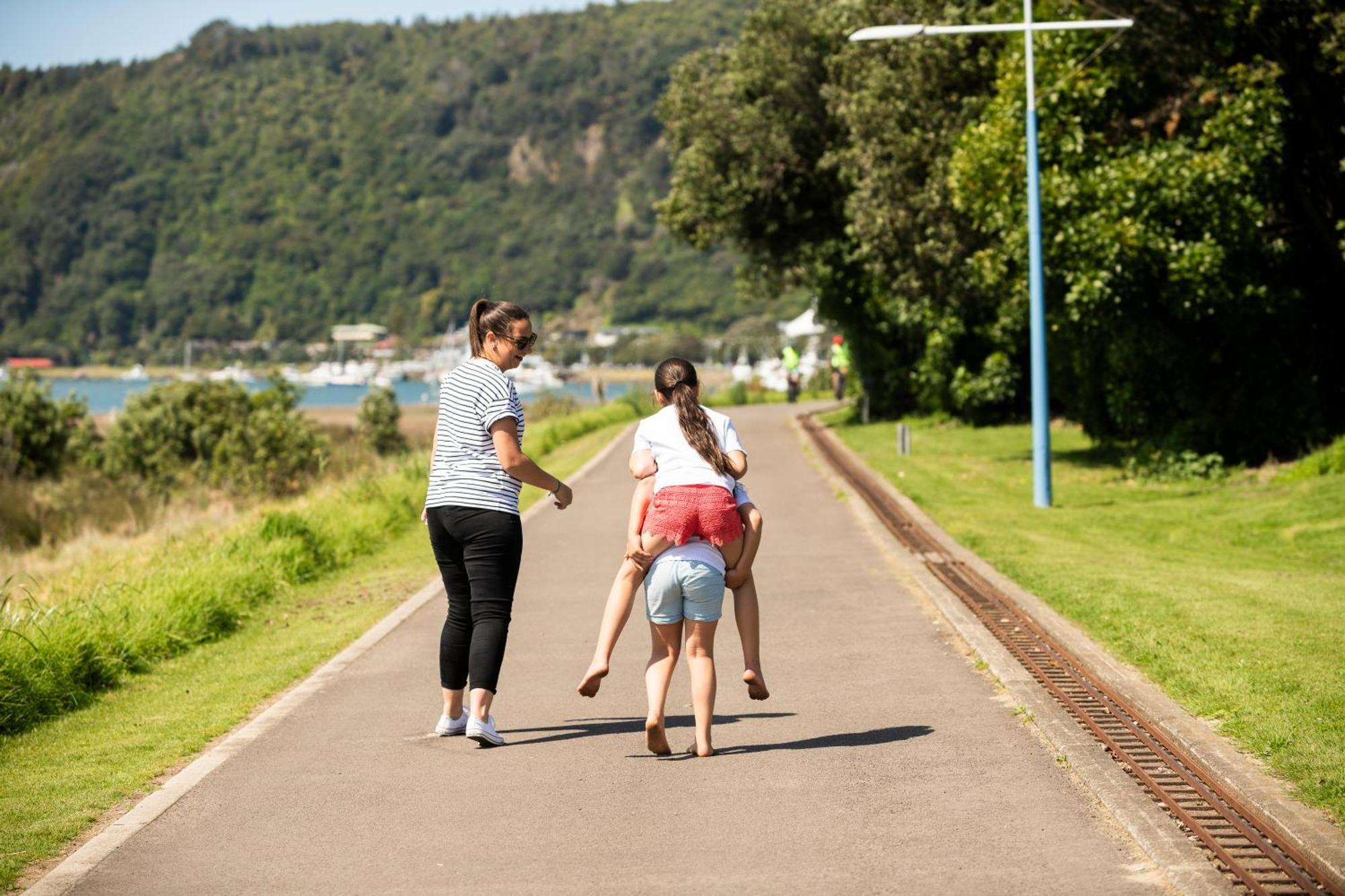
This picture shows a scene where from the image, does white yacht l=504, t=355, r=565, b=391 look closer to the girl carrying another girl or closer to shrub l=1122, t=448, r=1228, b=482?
shrub l=1122, t=448, r=1228, b=482

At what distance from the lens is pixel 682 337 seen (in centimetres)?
14850

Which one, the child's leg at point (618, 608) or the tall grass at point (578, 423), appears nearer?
the child's leg at point (618, 608)

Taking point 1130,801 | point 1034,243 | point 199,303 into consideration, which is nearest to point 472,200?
point 199,303

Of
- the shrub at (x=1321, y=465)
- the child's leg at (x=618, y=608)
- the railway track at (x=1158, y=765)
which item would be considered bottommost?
the railway track at (x=1158, y=765)

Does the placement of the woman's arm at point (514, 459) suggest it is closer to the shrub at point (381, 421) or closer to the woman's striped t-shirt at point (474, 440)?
the woman's striped t-shirt at point (474, 440)

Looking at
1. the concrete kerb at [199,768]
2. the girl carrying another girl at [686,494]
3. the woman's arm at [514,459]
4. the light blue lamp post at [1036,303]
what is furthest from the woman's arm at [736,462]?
the light blue lamp post at [1036,303]

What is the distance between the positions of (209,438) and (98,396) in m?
108

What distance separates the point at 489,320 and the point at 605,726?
7.01 feet

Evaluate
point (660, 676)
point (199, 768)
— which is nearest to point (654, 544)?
point (660, 676)

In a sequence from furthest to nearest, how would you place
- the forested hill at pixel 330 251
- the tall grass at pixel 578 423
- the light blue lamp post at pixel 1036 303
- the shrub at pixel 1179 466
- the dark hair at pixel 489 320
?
the forested hill at pixel 330 251 → the tall grass at pixel 578 423 → the shrub at pixel 1179 466 → the light blue lamp post at pixel 1036 303 → the dark hair at pixel 489 320

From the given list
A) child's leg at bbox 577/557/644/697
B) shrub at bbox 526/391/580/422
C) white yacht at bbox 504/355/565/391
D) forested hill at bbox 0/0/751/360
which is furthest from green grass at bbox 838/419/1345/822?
forested hill at bbox 0/0/751/360

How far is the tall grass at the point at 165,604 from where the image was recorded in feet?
30.5

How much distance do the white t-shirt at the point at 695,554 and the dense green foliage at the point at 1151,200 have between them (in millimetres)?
13721

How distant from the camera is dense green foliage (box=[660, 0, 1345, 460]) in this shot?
19469mm
